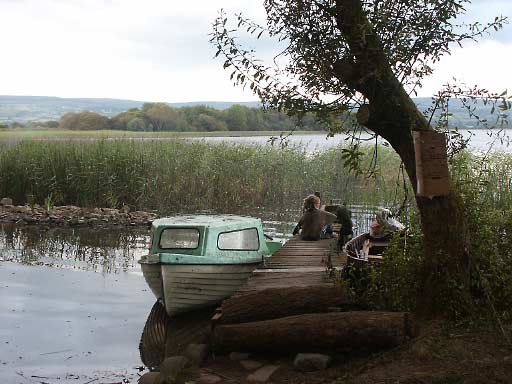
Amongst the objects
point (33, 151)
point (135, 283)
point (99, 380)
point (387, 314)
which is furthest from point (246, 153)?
point (387, 314)

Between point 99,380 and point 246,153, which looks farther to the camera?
point 246,153

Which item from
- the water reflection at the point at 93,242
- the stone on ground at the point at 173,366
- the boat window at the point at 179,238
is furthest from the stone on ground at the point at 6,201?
the stone on ground at the point at 173,366

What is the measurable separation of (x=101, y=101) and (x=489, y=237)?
169m

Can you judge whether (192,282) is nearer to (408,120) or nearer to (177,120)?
(408,120)

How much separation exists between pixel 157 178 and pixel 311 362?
70.4 feet

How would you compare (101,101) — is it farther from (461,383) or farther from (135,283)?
(461,383)

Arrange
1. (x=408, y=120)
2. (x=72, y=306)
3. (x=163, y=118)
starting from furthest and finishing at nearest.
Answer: (x=163, y=118) < (x=72, y=306) < (x=408, y=120)

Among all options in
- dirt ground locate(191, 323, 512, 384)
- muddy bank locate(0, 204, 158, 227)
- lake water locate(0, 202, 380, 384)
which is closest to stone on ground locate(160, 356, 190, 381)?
dirt ground locate(191, 323, 512, 384)

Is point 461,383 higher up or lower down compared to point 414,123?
lower down

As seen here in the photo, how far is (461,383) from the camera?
273 inches

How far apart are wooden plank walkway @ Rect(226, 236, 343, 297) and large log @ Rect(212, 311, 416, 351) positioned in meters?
0.98

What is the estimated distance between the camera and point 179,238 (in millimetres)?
14945

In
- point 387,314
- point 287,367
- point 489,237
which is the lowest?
point 287,367

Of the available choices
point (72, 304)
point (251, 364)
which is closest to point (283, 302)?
point (251, 364)
